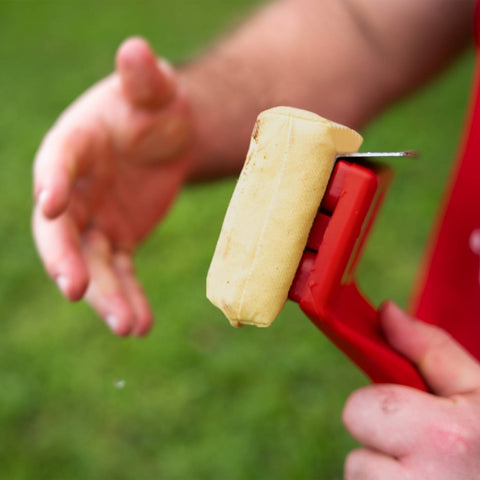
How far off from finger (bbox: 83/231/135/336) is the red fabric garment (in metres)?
0.42

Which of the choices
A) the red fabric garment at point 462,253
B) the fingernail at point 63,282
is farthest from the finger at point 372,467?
the fingernail at point 63,282

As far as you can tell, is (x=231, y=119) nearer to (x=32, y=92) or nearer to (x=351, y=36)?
(x=351, y=36)

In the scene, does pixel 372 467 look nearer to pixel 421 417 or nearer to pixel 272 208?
pixel 421 417

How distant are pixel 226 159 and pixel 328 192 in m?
0.52

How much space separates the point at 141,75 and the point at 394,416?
530 millimetres

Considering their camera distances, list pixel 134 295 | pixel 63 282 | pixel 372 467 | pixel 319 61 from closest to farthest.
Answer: pixel 372 467, pixel 63 282, pixel 134 295, pixel 319 61

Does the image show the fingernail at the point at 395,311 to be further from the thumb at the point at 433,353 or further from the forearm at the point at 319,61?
the forearm at the point at 319,61

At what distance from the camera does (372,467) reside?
61cm

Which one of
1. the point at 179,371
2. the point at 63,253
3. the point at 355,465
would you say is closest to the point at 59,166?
the point at 63,253

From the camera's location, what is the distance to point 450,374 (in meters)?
0.62

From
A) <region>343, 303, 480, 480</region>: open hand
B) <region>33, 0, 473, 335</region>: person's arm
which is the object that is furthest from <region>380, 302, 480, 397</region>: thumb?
<region>33, 0, 473, 335</region>: person's arm

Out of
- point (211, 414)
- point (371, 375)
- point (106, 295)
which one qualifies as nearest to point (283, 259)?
point (371, 375)

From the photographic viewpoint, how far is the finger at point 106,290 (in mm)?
844

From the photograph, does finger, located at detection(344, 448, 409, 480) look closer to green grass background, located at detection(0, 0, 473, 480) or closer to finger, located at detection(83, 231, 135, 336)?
finger, located at detection(83, 231, 135, 336)
